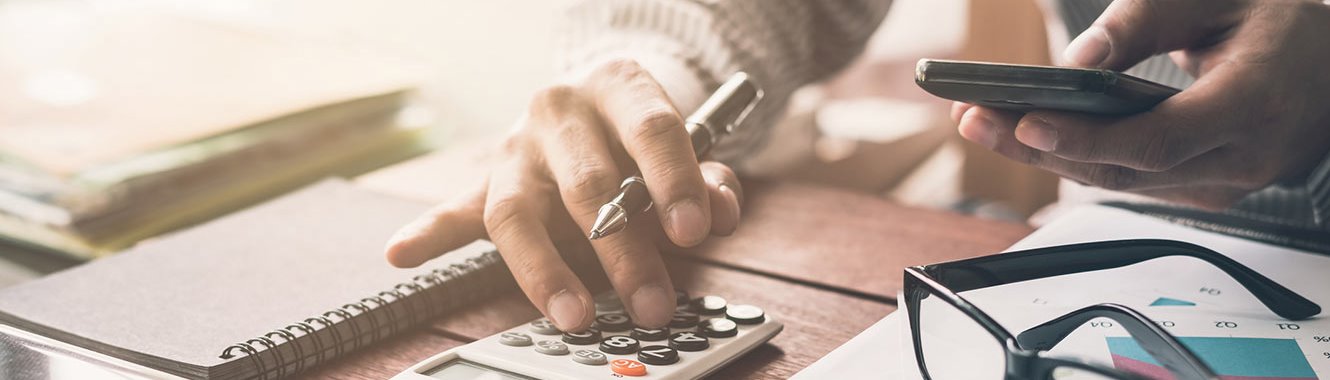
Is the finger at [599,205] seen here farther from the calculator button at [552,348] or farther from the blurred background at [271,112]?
the blurred background at [271,112]

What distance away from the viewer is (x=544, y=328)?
1.66 feet

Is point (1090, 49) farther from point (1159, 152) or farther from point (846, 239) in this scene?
point (846, 239)

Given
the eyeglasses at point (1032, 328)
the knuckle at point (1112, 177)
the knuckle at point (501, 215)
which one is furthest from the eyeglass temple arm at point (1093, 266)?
the knuckle at point (501, 215)

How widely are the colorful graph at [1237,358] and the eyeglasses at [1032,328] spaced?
0.8 inches

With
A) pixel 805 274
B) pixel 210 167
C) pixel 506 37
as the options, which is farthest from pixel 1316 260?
pixel 506 37

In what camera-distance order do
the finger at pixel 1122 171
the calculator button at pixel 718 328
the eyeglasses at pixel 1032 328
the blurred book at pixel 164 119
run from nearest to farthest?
the eyeglasses at pixel 1032 328, the calculator button at pixel 718 328, the finger at pixel 1122 171, the blurred book at pixel 164 119

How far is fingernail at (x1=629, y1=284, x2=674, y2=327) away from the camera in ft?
1.66

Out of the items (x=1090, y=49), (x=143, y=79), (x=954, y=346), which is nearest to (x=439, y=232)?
(x=954, y=346)

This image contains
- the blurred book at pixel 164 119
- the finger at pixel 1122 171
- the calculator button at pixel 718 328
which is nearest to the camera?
the calculator button at pixel 718 328

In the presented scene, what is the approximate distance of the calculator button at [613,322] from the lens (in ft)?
1.66

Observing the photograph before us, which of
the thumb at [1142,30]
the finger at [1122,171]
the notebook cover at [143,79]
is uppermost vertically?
the notebook cover at [143,79]

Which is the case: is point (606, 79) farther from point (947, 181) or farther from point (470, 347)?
point (947, 181)

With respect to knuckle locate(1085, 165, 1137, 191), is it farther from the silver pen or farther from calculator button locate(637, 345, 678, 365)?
calculator button locate(637, 345, 678, 365)

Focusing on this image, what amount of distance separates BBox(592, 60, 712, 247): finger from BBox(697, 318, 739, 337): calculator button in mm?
40
